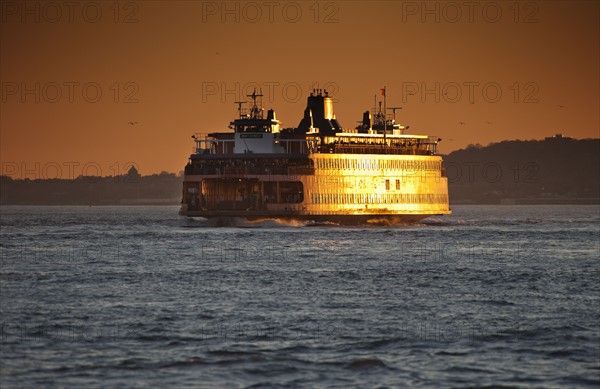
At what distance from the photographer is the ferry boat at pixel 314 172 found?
121 meters

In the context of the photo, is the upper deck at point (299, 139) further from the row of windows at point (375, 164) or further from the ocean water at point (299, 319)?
the ocean water at point (299, 319)

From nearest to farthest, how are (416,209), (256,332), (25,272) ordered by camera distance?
(256,332) < (25,272) < (416,209)

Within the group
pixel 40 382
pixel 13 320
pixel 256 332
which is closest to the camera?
pixel 40 382

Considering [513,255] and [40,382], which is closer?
[40,382]

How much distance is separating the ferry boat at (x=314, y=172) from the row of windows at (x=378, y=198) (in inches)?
3.9

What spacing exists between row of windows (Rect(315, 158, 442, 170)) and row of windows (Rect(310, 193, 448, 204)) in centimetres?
301

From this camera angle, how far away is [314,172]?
126 metres

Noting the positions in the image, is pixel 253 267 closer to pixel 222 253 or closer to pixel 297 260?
pixel 297 260

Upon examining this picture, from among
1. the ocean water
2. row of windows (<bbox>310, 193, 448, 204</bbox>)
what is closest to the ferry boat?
row of windows (<bbox>310, 193, 448, 204</bbox>)

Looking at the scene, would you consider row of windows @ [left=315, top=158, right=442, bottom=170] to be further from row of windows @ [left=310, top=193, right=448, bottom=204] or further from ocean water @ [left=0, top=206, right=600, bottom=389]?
ocean water @ [left=0, top=206, right=600, bottom=389]

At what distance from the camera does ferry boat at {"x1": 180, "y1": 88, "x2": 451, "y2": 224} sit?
121 m

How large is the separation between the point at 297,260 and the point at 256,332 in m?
33.1

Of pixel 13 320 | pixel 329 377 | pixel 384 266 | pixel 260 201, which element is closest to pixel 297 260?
pixel 384 266

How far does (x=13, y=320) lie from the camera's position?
3994cm
